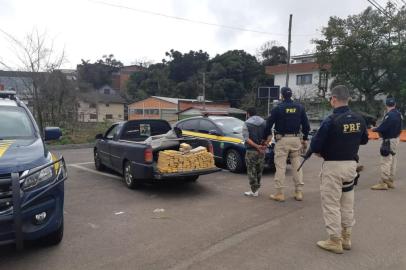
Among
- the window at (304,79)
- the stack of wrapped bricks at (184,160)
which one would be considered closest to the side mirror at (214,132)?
the stack of wrapped bricks at (184,160)

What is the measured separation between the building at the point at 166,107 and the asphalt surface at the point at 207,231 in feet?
113

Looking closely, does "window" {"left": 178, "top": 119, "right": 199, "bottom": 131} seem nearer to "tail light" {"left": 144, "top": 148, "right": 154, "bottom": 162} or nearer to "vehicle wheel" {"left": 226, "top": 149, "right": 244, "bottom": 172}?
"vehicle wheel" {"left": 226, "top": 149, "right": 244, "bottom": 172}

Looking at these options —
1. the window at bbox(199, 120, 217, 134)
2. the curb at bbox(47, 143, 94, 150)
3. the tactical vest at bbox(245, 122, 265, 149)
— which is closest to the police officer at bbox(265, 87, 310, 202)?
the tactical vest at bbox(245, 122, 265, 149)

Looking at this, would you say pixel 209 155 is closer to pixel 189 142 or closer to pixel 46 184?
pixel 189 142

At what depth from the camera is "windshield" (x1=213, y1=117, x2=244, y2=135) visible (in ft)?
32.2

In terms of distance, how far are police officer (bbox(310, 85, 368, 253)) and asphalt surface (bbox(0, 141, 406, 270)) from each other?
11.5 inches

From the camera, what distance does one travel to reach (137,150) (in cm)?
711

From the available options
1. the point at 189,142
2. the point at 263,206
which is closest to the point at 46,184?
the point at 263,206

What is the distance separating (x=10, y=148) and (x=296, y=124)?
4.50 m

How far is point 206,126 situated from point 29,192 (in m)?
6.98

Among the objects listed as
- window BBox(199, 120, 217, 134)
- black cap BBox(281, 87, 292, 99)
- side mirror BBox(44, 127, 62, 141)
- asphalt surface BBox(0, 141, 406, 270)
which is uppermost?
black cap BBox(281, 87, 292, 99)

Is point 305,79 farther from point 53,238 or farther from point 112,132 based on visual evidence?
point 53,238

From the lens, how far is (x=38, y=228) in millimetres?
3811

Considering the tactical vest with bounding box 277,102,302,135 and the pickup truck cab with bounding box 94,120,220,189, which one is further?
the pickup truck cab with bounding box 94,120,220,189
